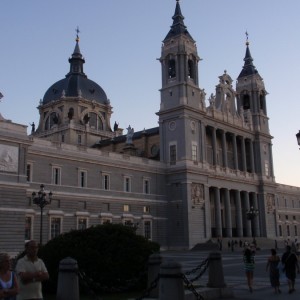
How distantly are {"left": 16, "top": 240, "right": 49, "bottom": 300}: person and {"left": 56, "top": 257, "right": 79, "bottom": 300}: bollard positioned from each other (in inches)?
133

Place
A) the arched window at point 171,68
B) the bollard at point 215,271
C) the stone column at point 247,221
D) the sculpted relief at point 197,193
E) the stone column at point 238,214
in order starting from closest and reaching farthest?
the bollard at point 215,271 → the sculpted relief at point 197,193 → the arched window at point 171,68 → the stone column at point 238,214 → the stone column at point 247,221

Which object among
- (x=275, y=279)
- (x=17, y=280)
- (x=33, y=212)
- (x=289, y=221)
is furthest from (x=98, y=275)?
(x=289, y=221)

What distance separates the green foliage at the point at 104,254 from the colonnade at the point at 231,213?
43.9 m

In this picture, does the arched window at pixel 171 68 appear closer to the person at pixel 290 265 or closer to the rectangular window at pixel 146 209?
the rectangular window at pixel 146 209

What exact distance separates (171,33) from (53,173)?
91.5ft

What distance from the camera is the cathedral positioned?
4134 centimetres

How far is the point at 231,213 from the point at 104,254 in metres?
51.4

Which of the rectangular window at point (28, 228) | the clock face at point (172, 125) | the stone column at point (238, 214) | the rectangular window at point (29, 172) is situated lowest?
the rectangular window at point (28, 228)

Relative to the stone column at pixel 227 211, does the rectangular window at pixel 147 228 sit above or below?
below

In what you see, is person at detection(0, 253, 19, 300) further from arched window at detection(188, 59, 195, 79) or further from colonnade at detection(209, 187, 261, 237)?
arched window at detection(188, 59, 195, 79)

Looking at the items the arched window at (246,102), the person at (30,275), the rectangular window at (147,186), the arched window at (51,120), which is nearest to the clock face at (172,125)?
the rectangular window at (147,186)

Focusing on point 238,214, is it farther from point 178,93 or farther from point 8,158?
point 8,158

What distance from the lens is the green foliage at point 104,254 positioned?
1555 centimetres

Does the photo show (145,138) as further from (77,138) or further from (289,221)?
(289,221)
